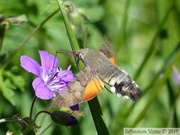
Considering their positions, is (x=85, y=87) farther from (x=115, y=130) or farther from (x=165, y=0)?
(x=165, y=0)

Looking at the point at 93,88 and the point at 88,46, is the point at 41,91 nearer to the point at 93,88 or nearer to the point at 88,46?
the point at 93,88

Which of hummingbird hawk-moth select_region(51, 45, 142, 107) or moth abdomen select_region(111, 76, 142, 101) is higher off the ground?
hummingbird hawk-moth select_region(51, 45, 142, 107)

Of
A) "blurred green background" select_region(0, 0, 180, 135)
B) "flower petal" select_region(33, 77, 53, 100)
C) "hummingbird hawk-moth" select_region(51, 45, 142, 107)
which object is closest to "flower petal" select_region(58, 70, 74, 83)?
"hummingbird hawk-moth" select_region(51, 45, 142, 107)

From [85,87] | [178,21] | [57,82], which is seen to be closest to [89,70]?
[85,87]

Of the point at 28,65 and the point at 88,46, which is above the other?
the point at 28,65

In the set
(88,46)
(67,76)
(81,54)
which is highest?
(81,54)

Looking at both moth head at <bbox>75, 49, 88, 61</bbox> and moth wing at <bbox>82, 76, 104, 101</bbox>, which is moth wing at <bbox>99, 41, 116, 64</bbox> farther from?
moth wing at <bbox>82, 76, 104, 101</bbox>

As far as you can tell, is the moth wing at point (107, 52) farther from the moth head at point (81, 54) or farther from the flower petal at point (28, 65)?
the flower petal at point (28, 65)

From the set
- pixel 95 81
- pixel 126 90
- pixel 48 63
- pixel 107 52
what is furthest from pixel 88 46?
pixel 95 81
